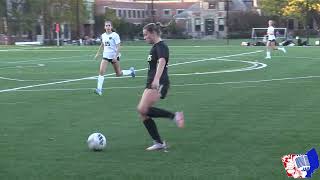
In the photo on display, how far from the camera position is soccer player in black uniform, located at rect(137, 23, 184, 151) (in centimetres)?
897

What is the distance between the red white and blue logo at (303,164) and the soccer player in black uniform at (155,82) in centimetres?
288

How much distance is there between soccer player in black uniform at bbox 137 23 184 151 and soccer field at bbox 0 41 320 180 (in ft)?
1.26

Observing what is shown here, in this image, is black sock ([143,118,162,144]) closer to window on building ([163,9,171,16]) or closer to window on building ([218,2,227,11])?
window on building ([218,2,227,11])

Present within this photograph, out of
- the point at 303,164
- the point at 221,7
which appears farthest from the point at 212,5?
the point at 303,164

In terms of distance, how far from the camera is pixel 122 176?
7.51m

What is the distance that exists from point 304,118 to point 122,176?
17.8 feet

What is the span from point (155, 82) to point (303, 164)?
3.15 metres

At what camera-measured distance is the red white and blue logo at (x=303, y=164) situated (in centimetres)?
611

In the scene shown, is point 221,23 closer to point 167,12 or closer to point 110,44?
point 167,12

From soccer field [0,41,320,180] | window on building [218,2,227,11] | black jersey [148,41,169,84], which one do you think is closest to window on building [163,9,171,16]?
window on building [218,2,227,11]

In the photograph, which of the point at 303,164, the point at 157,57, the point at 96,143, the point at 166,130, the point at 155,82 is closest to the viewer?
the point at 303,164

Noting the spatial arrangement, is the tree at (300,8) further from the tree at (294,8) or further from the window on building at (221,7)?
the window on building at (221,7)

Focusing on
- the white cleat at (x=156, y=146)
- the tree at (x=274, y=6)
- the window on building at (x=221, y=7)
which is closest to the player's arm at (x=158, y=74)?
the white cleat at (x=156, y=146)

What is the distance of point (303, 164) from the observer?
6188mm
